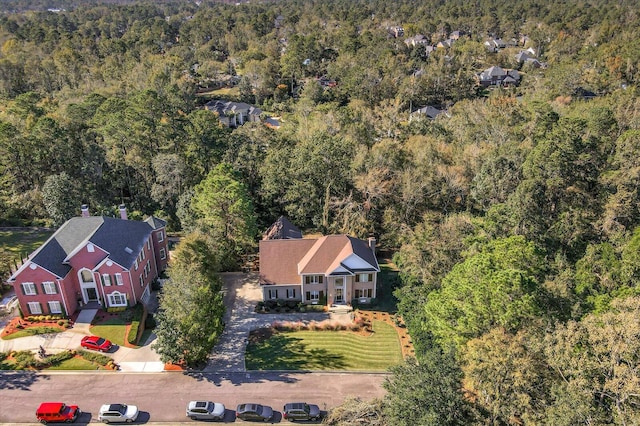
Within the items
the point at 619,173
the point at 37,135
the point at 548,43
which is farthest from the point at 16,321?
the point at 548,43

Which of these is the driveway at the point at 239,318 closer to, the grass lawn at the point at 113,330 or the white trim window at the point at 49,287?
the grass lawn at the point at 113,330

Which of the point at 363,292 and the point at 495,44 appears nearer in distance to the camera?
the point at 363,292

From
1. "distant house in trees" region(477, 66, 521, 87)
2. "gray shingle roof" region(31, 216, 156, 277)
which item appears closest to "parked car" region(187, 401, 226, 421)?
"gray shingle roof" region(31, 216, 156, 277)

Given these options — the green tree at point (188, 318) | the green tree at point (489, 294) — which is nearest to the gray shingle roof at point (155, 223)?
the green tree at point (188, 318)

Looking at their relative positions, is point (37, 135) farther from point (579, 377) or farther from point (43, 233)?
point (579, 377)

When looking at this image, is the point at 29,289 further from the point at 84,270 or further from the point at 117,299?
the point at 117,299

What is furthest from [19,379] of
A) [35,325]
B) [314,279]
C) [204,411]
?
[314,279]
